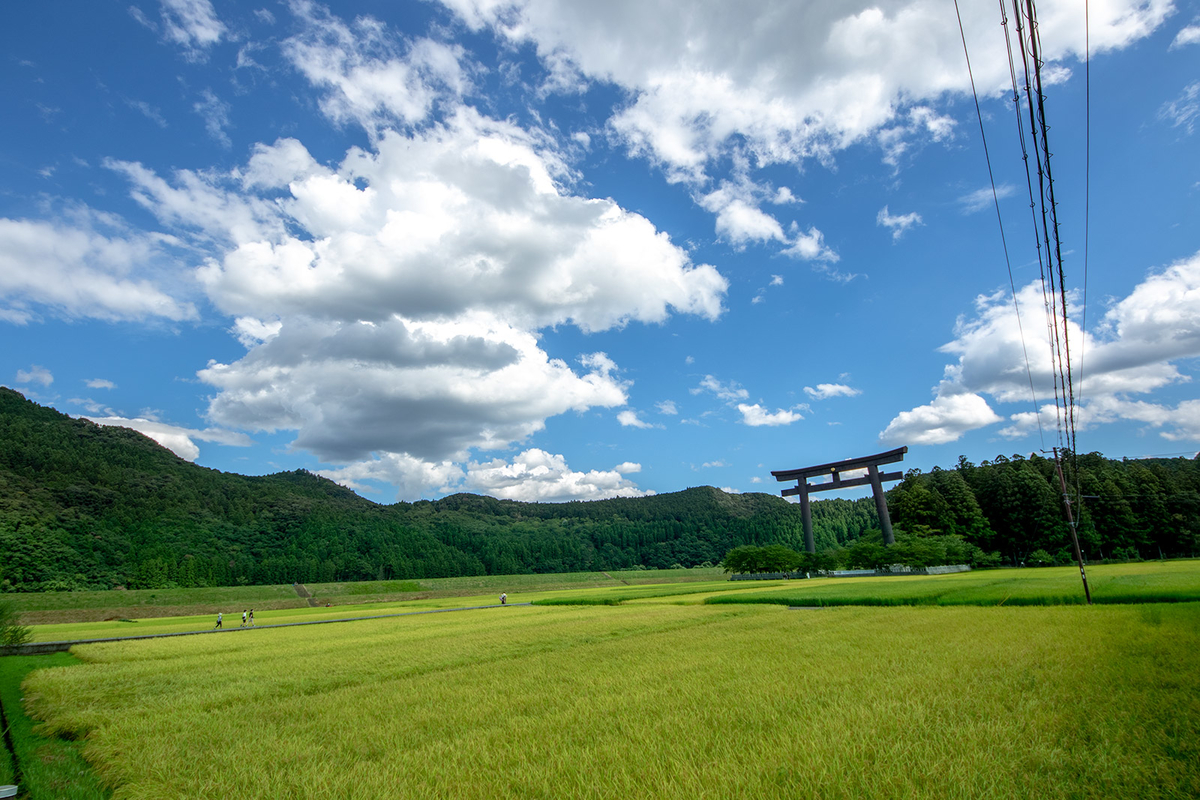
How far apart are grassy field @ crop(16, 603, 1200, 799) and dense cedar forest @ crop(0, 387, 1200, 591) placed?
54.5 metres

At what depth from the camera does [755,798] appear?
4609mm

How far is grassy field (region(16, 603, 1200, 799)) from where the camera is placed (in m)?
5.21

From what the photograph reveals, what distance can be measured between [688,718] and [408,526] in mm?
164017

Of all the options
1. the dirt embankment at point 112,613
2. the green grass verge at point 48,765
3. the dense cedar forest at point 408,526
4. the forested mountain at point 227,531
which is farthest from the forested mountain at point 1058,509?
the dirt embankment at point 112,613

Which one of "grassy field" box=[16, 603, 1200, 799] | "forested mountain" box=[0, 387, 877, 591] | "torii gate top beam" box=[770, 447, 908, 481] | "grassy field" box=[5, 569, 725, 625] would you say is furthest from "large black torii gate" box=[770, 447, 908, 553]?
"forested mountain" box=[0, 387, 877, 591]

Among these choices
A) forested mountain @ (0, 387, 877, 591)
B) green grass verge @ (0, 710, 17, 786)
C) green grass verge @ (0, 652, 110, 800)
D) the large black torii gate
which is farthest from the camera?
forested mountain @ (0, 387, 877, 591)

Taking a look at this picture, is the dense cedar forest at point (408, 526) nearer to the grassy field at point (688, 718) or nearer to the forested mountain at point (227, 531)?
the forested mountain at point (227, 531)

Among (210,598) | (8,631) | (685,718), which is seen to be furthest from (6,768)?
(210,598)

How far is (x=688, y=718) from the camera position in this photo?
7.38 m

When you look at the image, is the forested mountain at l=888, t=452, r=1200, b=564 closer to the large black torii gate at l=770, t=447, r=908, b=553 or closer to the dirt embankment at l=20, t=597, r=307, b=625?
the large black torii gate at l=770, t=447, r=908, b=553

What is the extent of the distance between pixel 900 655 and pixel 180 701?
14957 millimetres

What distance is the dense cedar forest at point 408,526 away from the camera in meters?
65.4

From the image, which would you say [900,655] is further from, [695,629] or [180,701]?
[180,701]

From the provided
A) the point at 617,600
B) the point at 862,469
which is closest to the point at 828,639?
the point at 617,600
